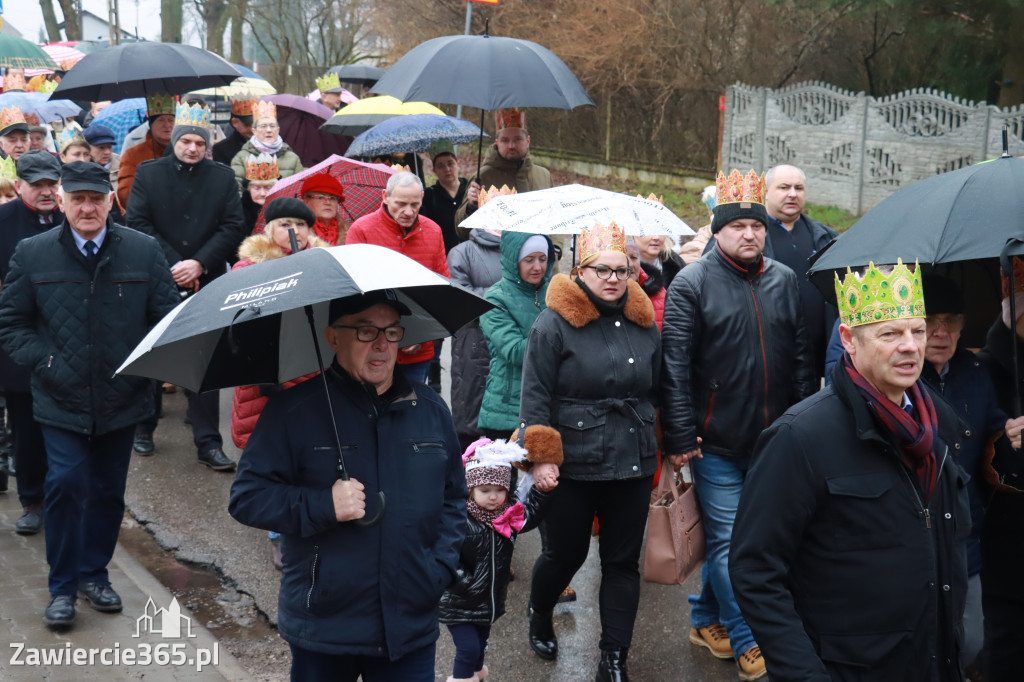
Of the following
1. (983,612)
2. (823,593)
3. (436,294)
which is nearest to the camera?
(823,593)

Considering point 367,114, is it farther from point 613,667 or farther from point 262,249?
point 613,667

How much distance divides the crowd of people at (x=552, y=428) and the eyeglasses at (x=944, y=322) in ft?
0.05

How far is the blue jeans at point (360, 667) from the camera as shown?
370 cm

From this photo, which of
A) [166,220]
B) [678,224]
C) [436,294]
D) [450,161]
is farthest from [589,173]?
[436,294]

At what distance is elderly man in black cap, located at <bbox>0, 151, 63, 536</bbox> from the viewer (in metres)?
6.89

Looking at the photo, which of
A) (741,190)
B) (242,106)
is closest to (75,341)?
(741,190)

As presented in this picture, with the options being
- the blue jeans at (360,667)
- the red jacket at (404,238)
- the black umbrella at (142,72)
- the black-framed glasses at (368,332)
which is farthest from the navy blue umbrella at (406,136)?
the blue jeans at (360,667)

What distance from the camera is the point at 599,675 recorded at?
5.28 metres

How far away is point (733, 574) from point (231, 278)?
1.76m

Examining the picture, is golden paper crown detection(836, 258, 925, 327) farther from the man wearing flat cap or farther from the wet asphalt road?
the wet asphalt road

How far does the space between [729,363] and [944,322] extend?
3.98 ft

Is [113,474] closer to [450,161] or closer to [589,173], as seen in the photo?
[450,161]

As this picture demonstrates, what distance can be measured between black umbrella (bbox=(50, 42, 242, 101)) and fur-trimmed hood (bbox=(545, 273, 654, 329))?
18.5 ft

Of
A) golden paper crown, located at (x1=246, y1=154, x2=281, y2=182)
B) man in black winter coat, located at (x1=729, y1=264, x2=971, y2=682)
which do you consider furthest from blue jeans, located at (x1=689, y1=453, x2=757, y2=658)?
golden paper crown, located at (x1=246, y1=154, x2=281, y2=182)
